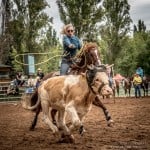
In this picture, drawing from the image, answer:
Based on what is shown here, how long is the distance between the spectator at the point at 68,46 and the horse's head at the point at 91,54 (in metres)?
0.76

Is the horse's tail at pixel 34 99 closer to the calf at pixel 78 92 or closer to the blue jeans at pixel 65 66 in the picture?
the blue jeans at pixel 65 66

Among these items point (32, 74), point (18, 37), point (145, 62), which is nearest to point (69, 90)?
point (32, 74)

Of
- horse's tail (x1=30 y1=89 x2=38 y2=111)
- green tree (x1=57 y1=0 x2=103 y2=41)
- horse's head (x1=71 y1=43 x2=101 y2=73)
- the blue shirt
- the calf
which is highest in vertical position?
green tree (x1=57 y1=0 x2=103 y2=41)

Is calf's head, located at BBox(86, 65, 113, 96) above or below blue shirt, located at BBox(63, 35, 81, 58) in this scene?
below

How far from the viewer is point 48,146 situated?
734cm

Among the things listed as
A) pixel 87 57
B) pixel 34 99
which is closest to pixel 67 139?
pixel 87 57

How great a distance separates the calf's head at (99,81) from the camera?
24.2ft

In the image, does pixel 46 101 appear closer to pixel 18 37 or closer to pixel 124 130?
pixel 124 130

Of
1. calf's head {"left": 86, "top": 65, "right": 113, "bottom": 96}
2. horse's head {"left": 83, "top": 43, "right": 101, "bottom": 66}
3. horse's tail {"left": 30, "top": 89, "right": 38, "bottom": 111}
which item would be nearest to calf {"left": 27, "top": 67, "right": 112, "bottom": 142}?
calf's head {"left": 86, "top": 65, "right": 113, "bottom": 96}

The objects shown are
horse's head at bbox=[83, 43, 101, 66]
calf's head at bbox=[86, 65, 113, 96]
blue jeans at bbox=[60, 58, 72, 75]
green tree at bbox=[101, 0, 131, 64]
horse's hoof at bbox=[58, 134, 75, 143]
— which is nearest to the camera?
calf's head at bbox=[86, 65, 113, 96]

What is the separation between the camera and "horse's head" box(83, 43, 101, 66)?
8641 millimetres

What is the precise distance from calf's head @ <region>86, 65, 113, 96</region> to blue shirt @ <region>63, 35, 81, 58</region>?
2007 mm

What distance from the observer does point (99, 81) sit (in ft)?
24.7

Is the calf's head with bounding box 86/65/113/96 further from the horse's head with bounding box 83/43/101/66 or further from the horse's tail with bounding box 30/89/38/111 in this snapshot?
the horse's tail with bounding box 30/89/38/111
